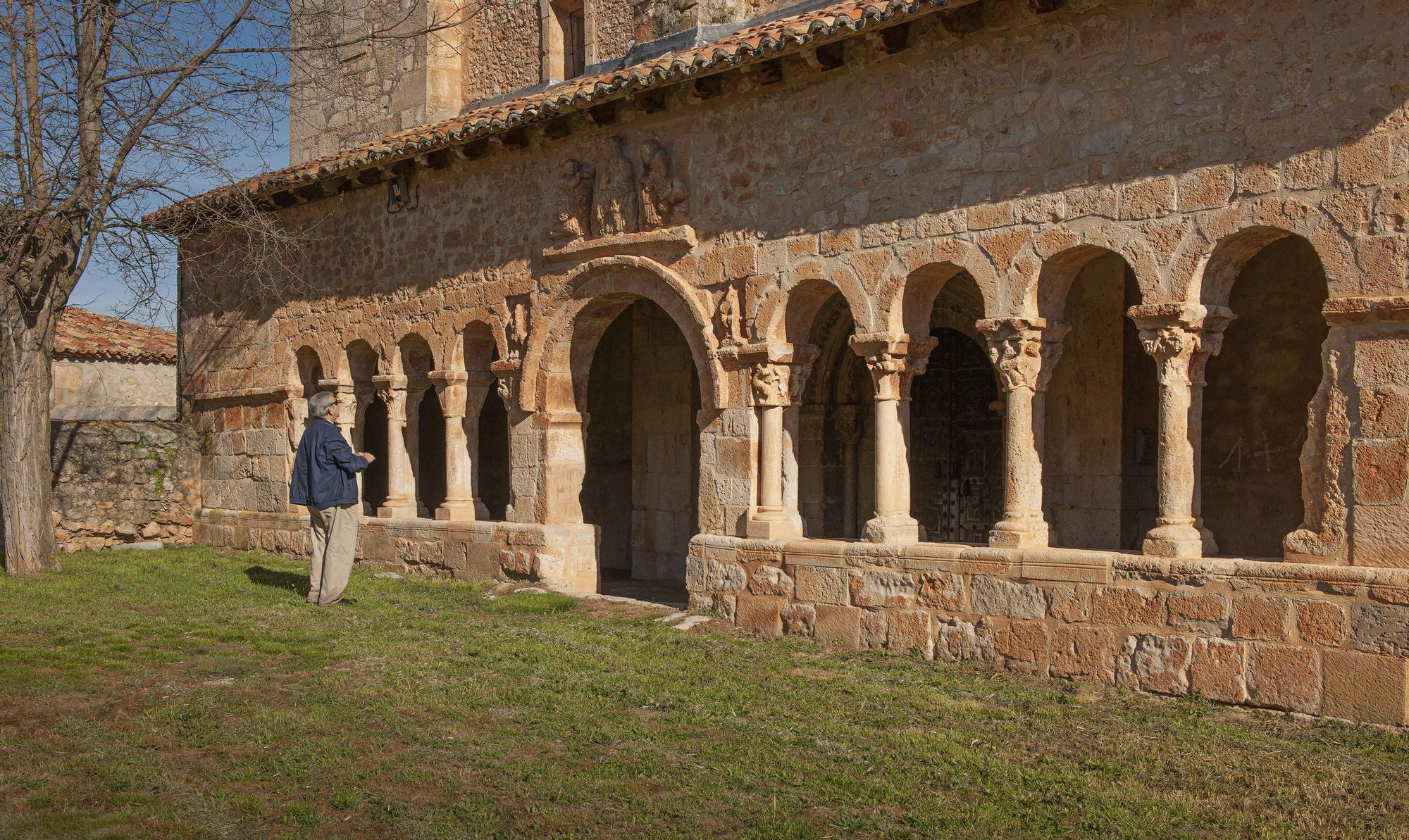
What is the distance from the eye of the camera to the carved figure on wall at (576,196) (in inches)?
412

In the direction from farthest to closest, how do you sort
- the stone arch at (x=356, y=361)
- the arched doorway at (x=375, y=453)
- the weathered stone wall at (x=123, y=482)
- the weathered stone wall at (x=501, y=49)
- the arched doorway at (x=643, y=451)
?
the arched doorway at (x=375, y=453) → the weathered stone wall at (x=501, y=49) → the weathered stone wall at (x=123, y=482) → the stone arch at (x=356, y=361) → the arched doorway at (x=643, y=451)

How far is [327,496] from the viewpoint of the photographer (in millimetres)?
9445

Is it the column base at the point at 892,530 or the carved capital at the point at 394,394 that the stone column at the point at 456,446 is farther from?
the column base at the point at 892,530

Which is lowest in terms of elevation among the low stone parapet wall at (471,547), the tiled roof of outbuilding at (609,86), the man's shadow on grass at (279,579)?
the man's shadow on grass at (279,579)

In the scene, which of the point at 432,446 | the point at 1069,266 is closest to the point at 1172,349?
the point at 1069,266

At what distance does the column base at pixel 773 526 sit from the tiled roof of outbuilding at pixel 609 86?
118 inches

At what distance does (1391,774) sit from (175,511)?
505 inches

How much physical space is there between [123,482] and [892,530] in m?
9.36

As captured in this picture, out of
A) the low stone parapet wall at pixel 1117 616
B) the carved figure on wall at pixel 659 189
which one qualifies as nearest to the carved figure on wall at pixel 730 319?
the carved figure on wall at pixel 659 189

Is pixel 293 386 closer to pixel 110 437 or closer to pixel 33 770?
pixel 110 437

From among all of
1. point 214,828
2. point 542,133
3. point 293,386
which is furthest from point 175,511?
point 214,828

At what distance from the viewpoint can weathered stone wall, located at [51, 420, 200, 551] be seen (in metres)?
13.8

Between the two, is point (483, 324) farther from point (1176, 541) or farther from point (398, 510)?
point (1176, 541)

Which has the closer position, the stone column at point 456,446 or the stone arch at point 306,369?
the stone column at point 456,446
